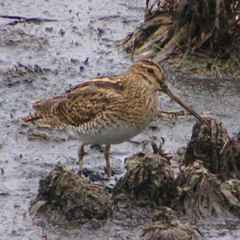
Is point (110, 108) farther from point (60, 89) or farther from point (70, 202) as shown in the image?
point (60, 89)

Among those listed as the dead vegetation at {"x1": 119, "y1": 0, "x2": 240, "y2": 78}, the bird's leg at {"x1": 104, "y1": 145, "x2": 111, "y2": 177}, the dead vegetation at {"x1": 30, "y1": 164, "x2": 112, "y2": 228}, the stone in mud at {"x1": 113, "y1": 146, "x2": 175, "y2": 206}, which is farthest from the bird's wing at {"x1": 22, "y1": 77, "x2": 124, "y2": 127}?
the dead vegetation at {"x1": 119, "y1": 0, "x2": 240, "y2": 78}

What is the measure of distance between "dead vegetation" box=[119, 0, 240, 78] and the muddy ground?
271mm

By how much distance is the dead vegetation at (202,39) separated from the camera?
10.5m

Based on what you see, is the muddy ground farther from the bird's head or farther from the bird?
the bird's head

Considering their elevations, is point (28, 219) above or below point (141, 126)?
below

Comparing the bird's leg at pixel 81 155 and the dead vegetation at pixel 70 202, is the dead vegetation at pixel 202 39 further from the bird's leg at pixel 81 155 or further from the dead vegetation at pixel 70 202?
the dead vegetation at pixel 70 202

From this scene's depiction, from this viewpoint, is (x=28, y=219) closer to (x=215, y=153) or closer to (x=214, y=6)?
(x=215, y=153)

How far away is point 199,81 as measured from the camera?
10.3 m

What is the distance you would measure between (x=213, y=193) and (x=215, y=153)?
482 mm

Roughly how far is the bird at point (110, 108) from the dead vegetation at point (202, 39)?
2.14 meters

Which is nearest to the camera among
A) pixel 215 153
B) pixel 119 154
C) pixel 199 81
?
pixel 215 153

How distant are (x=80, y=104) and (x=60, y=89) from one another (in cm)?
169

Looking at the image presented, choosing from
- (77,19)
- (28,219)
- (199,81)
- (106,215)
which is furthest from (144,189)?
(77,19)

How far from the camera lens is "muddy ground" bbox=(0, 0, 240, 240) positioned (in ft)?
24.7
